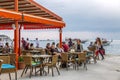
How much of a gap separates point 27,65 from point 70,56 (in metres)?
3.72

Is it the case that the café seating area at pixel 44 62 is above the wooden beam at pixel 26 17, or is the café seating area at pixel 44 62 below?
below

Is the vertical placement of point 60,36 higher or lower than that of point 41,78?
higher

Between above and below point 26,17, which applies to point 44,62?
below

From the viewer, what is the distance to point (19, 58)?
1597 centimetres

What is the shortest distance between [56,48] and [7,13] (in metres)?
4.89

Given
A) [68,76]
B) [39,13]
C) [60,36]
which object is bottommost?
[68,76]

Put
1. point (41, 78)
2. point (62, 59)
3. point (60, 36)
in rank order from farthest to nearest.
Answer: point (60, 36) → point (62, 59) → point (41, 78)

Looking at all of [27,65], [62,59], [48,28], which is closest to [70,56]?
[62,59]

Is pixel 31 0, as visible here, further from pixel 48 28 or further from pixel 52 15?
pixel 48 28

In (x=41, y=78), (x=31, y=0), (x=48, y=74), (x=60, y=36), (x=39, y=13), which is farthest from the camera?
(x=60, y=36)

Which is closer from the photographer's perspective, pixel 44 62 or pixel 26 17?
pixel 44 62

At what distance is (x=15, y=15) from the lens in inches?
562

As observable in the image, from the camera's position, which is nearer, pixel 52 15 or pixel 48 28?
pixel 52 15

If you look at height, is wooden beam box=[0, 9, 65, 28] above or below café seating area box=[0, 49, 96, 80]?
above
